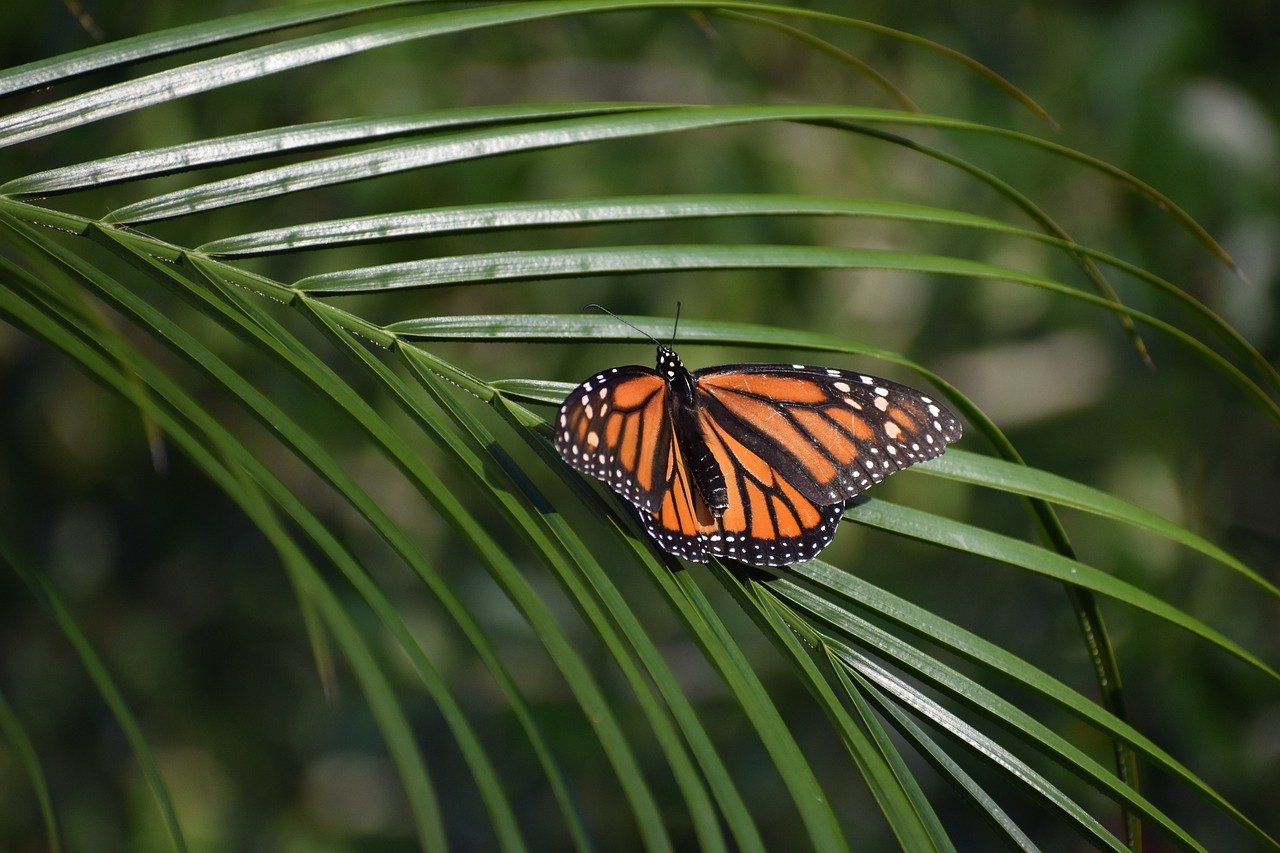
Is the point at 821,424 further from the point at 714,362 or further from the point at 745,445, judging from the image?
the point at 714,362

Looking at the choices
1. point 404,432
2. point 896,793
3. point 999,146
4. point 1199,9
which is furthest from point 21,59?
point 1199,9

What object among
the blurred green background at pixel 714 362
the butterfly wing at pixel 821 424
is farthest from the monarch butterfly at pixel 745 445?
the blurred green background at pixel 714 362

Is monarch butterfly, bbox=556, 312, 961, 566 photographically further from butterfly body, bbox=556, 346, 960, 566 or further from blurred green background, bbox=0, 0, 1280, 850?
blurred green background, bbox=0, 0, 1280, 850

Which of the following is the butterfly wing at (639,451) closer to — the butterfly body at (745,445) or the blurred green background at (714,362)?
the butterfly body at (745,445)

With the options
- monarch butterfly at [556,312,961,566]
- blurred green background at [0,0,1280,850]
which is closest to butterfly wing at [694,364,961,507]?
monarch butterfly at [556,312,961,566]

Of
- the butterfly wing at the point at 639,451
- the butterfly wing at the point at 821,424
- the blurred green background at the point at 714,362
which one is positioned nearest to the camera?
the butterfly wing at the point at 639,451

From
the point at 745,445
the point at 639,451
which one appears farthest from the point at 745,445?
the point at 639,451

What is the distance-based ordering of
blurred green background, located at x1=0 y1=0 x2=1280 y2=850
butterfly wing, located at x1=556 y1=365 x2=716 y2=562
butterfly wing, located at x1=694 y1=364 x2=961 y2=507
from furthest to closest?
1. blurred green background, located at x1=0 y1=0 x2=1280 y2=850
2. butterfly wing, located at x1=694 y1=364 x2=961 y2=507
3. butterfly wing, located at x1=556 y1=365 x2=716 y2=562
